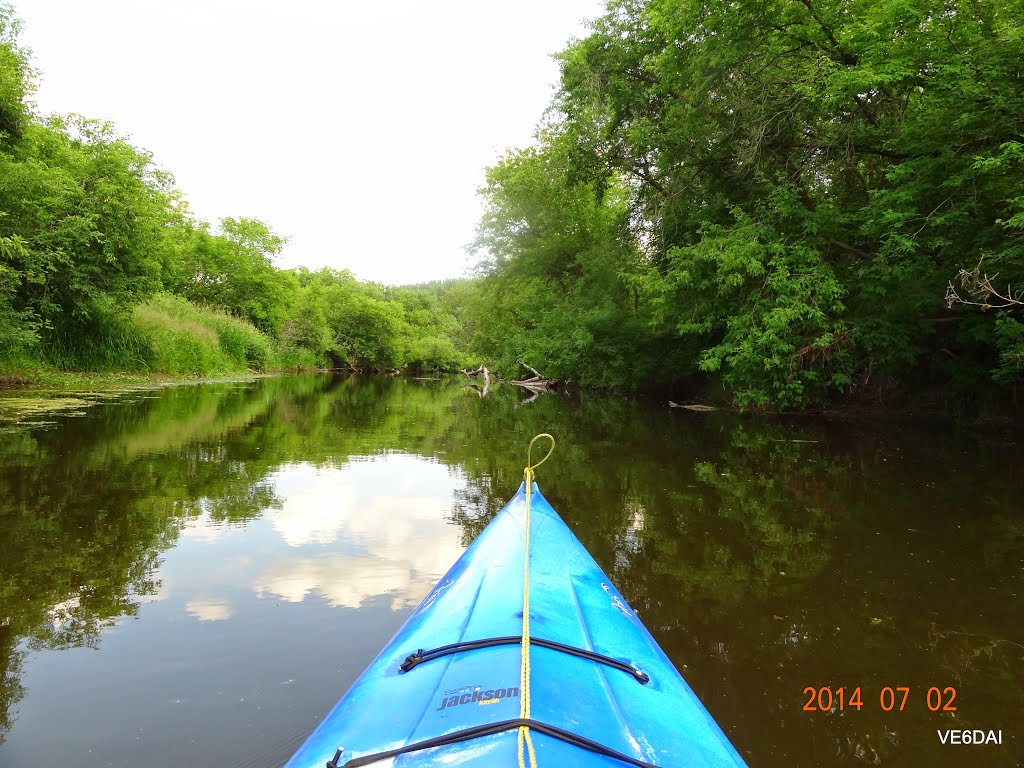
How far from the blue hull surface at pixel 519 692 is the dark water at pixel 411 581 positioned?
2.05 feet

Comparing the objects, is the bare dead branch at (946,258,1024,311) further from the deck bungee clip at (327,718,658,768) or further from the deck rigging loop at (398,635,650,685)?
the deck bungee clip at (327,718,658,768)

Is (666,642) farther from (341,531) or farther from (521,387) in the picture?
(521,387)

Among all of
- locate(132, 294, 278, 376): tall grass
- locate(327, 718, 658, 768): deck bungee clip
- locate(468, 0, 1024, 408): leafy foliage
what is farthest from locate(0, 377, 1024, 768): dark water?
locate(132, 294, 278, 376): tall grass

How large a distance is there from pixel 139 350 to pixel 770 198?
17.5 m

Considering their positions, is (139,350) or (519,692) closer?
(519,692)

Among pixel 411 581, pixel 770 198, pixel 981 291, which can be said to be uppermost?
pixel 770 198

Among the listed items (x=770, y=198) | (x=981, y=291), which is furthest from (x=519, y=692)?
(x=770, y=198)

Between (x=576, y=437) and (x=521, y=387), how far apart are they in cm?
1855

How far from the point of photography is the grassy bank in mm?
12680

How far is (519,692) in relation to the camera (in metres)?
1.55

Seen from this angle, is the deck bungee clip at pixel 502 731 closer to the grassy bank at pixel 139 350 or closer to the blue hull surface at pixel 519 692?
the blue hull surface at pixel 519 692

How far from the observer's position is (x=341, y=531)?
4559mm

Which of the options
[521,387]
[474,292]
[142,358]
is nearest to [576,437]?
[142,358]

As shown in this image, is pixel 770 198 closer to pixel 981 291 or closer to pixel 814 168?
pixel 814 168
